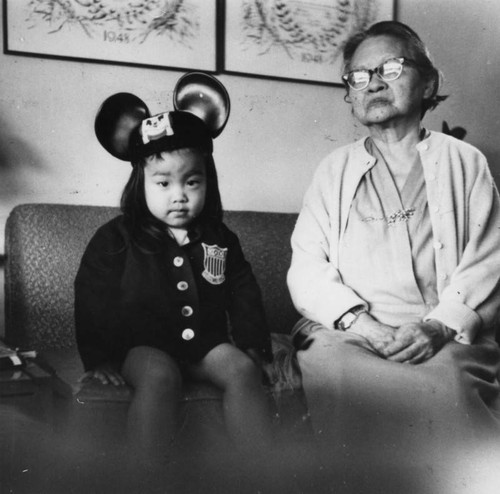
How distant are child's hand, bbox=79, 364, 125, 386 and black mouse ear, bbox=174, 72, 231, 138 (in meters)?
A: 0.51

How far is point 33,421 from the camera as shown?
1051 mm

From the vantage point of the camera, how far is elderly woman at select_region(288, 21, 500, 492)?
1054mm

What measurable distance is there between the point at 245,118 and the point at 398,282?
614 mm

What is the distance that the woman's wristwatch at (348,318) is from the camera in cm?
116

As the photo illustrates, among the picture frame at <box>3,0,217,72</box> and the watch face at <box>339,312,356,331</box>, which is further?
the picture frame at <box>3,0,217,72</box>

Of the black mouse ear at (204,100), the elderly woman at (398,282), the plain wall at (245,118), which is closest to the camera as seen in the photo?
the elderly woman at (398,282)

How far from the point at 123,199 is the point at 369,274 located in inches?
20.4

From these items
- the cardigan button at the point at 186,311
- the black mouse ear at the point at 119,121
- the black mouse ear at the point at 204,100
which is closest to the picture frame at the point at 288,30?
the black mouse ear at the point at 204,100

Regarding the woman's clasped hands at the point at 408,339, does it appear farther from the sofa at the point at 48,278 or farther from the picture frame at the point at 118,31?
the picture frame at the point at 118,31

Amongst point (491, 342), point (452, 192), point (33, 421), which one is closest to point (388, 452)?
point (491, 342)

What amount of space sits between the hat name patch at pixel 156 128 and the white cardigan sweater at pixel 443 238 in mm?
350

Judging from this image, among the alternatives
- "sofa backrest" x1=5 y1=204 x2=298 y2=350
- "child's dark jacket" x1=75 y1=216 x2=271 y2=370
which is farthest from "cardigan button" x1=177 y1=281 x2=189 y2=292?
"sofa backrest" x1=5 y1=204 x2=298 y2=350

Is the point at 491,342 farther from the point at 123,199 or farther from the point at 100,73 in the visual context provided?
the point at 100,73

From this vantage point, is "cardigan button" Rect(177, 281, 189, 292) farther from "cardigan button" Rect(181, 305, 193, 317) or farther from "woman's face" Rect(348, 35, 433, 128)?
"woman's face" Rect(348, 35, 433, 128)
